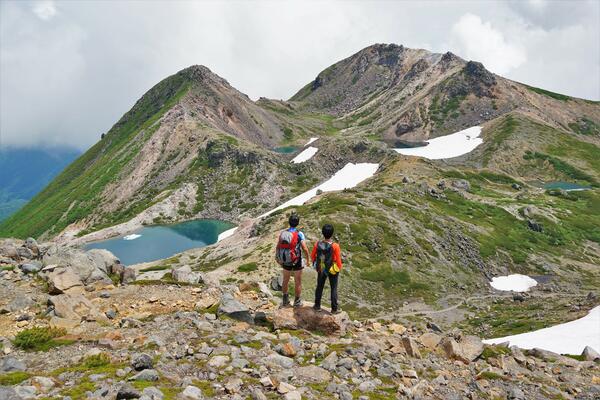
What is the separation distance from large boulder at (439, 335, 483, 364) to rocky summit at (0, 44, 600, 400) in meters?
0.08

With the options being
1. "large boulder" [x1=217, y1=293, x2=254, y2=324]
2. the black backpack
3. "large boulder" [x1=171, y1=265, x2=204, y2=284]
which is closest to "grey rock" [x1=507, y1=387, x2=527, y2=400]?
the black backpack

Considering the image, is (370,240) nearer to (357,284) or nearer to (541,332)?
(357,284)

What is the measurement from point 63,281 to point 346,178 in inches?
5815

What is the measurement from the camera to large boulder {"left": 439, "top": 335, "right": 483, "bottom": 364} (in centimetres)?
2111

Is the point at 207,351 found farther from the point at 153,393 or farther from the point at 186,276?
the point at 186,276

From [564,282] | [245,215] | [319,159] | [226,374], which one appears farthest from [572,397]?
[319,159]

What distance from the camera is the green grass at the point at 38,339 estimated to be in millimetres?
16250

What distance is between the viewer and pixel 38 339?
1642 centimetres

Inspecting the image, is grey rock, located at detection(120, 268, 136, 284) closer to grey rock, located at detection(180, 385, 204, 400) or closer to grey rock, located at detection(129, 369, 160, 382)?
grey rock, located at detection(129, 369, 160, 382)

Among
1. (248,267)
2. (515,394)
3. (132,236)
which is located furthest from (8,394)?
(132,236)

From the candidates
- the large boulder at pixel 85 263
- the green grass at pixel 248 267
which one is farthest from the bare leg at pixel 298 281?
the green grass at pixel 248 267

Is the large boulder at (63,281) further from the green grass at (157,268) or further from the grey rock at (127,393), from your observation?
the green grass at (157,268)

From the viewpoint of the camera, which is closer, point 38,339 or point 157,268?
point 38,339

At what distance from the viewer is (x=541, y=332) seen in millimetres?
47719
